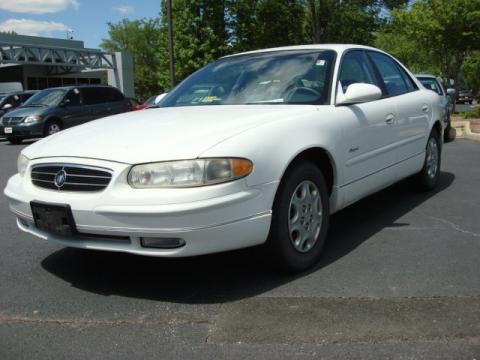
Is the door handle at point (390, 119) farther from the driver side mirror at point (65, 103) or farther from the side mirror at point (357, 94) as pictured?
the driver side mirror at point (65, 103)

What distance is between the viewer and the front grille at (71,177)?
3318mm

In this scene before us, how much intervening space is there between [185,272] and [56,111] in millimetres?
13068

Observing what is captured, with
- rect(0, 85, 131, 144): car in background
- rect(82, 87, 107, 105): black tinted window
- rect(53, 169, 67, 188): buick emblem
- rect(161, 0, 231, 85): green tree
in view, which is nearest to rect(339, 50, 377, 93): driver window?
rect(53, 169, 67, 188): buick emblem

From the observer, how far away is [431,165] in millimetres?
6230

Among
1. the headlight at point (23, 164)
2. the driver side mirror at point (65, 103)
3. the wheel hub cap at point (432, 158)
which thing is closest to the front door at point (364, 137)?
the wheel hub cap at point (432, 158)

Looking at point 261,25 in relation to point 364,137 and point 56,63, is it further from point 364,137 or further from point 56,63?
point 364,137

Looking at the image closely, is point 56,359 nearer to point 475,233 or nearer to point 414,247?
point 414,247

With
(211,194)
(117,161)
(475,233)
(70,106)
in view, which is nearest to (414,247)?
(475,233)

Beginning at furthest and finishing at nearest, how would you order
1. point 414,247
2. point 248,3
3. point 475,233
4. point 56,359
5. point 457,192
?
point 248,3 → point 457,192 → point 475,233 → point 414,247 → point 56,359

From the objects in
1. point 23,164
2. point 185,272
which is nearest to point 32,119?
point 23,164

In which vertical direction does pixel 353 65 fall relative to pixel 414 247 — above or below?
above

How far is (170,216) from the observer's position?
10.2 feet

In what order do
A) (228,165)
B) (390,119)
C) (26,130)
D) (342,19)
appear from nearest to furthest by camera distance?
(228,165) → (390,119) → (26,130) → (342,19)

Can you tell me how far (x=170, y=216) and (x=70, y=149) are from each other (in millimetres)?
916
